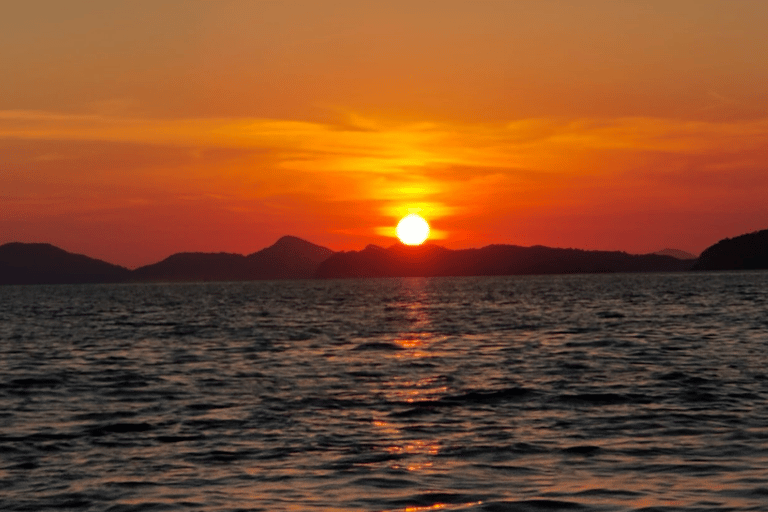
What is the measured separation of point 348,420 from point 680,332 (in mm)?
35322

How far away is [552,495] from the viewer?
51.8 ft

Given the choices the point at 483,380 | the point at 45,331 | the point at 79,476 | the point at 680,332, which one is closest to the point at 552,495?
the point at 79,476

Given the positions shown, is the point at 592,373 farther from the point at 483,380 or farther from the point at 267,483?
the point at 267,483

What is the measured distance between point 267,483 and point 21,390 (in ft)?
57.7

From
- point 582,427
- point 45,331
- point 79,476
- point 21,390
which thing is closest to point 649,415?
point 582,427

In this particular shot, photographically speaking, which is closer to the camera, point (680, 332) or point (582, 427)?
point (582, 427)

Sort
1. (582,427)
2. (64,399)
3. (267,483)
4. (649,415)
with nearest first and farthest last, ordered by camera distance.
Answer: (267,483), (582,427), (649,415), (64,399)

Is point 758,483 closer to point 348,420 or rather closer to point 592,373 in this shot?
point 348,420

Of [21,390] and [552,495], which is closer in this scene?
[552,495]

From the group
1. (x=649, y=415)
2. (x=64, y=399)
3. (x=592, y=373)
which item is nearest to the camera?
(x=649, y=415)

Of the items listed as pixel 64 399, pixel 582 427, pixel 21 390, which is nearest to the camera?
pixel 582 427

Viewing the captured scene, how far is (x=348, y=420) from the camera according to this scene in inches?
955

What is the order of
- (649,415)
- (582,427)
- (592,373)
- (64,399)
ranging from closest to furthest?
(582,427)
(649,415)
(64,399)
(592,373)

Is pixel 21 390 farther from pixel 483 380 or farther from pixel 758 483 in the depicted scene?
pixel 758 483
